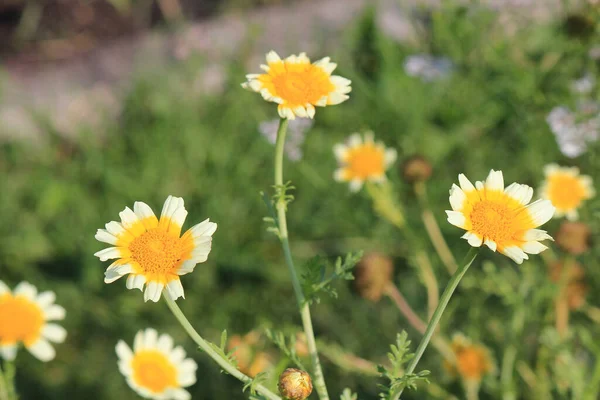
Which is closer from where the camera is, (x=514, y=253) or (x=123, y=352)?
(x=514, y=253)

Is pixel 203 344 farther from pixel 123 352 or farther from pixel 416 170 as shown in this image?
pixel 416 170

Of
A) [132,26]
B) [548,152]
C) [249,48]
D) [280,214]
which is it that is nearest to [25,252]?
[249,48]

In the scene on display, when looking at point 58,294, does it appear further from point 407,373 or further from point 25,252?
point 407,373

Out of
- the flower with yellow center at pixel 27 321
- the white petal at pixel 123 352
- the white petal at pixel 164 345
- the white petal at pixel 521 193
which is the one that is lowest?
the white petal at pixel 521 193

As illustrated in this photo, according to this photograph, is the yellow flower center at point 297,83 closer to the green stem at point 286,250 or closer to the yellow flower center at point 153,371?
the green stem at point 286,250

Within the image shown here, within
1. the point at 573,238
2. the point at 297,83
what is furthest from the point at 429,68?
the point at 297,83

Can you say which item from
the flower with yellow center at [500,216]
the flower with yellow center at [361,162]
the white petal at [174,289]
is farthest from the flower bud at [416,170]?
the white petal at [174,289]

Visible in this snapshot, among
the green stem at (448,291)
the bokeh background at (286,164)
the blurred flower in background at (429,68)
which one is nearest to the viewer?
the green stem at (448,291)

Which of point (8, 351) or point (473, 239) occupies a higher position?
point (8, 351)
